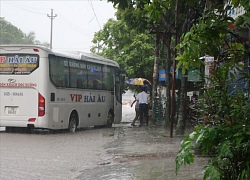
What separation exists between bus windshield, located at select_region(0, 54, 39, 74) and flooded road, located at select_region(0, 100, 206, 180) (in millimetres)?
2292

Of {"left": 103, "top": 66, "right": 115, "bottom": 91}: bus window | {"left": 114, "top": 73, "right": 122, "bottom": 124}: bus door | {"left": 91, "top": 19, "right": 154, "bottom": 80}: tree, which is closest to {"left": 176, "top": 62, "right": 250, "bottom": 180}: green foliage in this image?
{"left": 103, "top": 66, "right": 115, "bottom": 91}: bus window

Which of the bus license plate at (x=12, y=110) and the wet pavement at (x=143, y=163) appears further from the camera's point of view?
the bus license plate at (x=12, y=110)

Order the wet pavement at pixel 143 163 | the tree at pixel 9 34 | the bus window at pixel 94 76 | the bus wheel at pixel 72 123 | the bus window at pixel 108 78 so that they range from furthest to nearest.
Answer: the tree at pixel 9 34
the bus window at pixel 108 78
the bus window at pixel 94 76
the bus wheel at pixel 72 123
the wet pavement at pixel 143 163

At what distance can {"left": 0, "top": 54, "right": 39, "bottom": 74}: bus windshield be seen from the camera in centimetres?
1532

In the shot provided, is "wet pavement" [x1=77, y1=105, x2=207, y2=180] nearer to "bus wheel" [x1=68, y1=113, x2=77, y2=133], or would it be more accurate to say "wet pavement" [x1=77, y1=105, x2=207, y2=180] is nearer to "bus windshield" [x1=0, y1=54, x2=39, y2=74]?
"bus wheel" [x1=68, y1=113, x2=77, y2=133]

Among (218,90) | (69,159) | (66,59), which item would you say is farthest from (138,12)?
(218,90)

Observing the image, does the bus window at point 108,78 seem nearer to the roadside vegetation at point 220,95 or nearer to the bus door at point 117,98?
the bus door at point 117,98

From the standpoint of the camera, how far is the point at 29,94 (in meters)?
15.4

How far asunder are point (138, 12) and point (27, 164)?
31.5 feet

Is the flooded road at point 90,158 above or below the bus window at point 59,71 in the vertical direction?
below

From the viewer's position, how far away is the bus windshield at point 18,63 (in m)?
15.3

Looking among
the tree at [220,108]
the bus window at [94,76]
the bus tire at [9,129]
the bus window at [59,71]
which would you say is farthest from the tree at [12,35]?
the tree at [220,108]

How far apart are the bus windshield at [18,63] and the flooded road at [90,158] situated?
7.52 ft

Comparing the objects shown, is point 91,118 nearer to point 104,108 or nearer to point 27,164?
point 104,108
